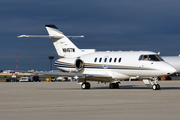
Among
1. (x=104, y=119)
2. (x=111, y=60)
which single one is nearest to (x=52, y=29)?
(x=111, y=60)

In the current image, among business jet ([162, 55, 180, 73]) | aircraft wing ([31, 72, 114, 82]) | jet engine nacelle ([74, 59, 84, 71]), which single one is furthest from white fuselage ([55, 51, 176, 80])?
business jet ([162, 55, 180, 73])

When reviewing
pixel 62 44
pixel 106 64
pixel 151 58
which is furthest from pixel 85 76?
pixel 62 44

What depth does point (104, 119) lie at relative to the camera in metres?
10.1

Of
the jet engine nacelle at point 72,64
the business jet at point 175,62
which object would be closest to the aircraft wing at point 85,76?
the jet engine nacelle at point 72,64

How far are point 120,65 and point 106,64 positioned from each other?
1.52 metres

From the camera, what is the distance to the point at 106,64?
2883 centimetres

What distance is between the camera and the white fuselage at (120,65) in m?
26.1

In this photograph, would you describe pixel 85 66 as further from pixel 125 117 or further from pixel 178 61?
pixel 178 61

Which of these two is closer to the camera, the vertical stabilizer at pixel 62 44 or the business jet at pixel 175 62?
the vertical stabilizer at pixel 62 44

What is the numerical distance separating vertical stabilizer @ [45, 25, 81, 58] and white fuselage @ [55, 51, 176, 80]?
1060 millimetres

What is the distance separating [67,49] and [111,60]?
5.72m

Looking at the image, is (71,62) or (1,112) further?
(71,62)

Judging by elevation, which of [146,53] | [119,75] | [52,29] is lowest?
[119,75]

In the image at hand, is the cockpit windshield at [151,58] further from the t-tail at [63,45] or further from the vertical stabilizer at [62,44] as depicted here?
the vertical stabilizer at [62,44]
